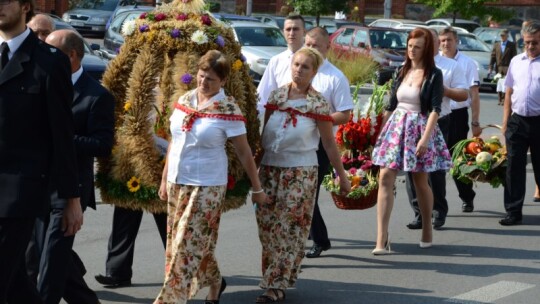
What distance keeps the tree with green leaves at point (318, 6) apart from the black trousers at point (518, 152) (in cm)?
3287

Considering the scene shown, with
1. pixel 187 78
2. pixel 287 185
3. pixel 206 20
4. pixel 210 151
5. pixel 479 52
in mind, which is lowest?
pixel 479 52

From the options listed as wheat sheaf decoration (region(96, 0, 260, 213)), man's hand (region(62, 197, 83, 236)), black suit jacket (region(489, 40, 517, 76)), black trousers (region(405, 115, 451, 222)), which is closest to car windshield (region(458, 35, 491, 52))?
black suit jacket (region(489, 40, 517, 76))

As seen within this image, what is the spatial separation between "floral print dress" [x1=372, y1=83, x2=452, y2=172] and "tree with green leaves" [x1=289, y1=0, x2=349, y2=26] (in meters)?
34.5

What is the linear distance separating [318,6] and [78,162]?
38.0 m

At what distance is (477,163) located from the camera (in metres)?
10.7

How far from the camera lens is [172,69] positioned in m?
7.09

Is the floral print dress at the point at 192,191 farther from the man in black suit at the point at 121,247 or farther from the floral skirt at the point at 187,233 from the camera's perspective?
the man in black suit at the point at 121,247

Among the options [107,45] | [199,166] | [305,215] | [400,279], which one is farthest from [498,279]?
[107,45]

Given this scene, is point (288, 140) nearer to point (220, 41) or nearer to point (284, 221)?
point (284, 221)

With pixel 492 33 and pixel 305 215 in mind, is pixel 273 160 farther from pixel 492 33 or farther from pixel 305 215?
pixel 492 33

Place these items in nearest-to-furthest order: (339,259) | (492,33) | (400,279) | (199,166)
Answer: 1. (199,166)
2. (400,279)
3. (339,259)
4. (492,33)

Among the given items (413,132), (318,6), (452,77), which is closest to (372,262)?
(413,132)

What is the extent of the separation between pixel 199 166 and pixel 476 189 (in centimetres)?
689

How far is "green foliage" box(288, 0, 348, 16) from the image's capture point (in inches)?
1718
